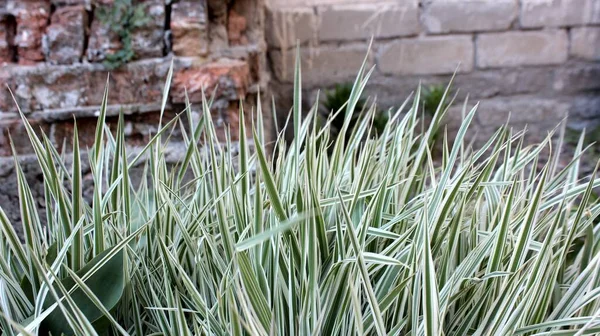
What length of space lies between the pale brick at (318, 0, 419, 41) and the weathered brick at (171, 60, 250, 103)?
2.67 ft

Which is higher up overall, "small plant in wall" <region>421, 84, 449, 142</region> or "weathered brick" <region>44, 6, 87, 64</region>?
"weathered brick" <region>44, 6, 87, 64</region>

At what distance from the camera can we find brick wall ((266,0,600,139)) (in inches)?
102

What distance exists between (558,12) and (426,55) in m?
0.68

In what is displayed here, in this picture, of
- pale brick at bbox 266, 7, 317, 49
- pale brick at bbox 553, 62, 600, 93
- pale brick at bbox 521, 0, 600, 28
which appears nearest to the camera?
pale brick at bbox 266, 7, 317, 49

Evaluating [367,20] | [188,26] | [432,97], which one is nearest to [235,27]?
[188,26]

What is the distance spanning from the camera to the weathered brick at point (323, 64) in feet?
8.48

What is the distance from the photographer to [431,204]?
888mm

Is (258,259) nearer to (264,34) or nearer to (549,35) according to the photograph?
(264,34)

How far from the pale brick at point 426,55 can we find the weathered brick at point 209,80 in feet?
3.33

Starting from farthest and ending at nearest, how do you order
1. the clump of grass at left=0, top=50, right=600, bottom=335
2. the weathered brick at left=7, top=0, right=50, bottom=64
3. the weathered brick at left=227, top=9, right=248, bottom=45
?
the weathered brick at left=227, top=9, right=248, bottom=45 < the weathered brick at left=7, top=0, right=50, bottom=64 < the clump of grass at left=0, top=50, right=600, bottom=335

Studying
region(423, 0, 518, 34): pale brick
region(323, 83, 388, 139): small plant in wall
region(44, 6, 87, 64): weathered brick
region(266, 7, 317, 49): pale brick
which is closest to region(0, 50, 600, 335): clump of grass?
region(44, 6, 87, 64): weathered brick

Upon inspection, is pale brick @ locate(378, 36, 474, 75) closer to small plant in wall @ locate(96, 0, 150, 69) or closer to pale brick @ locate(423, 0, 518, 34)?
pale brick @ locate(423, 0, 518, 34)

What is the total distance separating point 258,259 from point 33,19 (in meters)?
1.55

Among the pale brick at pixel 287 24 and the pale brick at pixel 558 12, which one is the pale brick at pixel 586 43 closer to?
the pale brick at pixel 558 12
